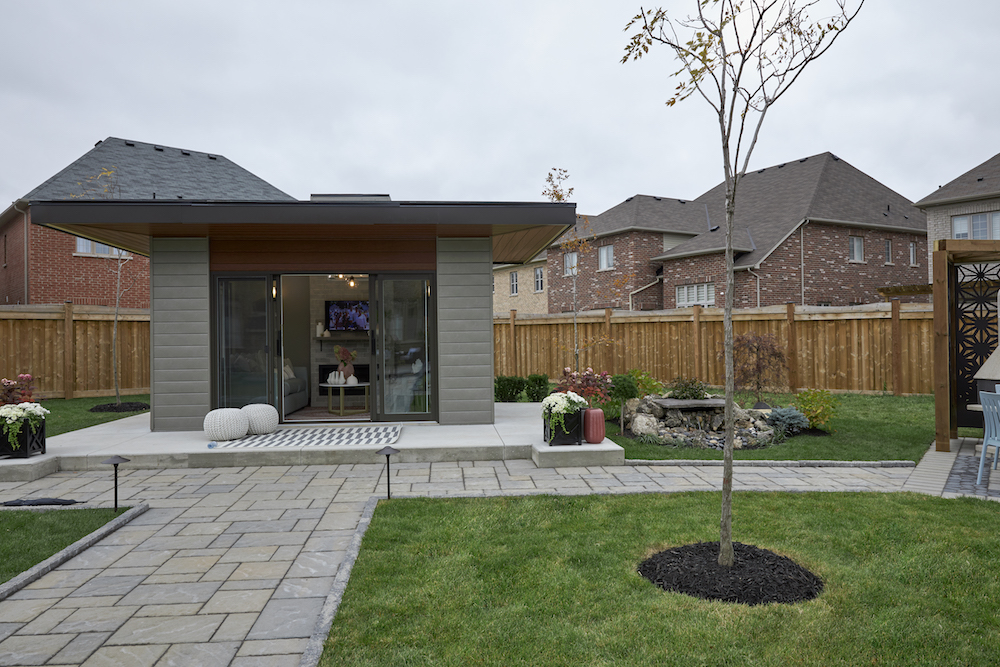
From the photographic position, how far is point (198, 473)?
577cm

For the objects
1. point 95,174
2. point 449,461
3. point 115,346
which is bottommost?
point 449,461

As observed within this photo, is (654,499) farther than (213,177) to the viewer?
No

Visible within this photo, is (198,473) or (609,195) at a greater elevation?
(609,195)

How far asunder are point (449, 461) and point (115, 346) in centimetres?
835

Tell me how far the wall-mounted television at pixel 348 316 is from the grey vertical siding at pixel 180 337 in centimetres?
329

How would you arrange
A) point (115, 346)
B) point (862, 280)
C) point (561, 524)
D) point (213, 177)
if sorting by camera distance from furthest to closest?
point (862, 280)
point (213, 177)
point (115, 346)
point (561, 524)

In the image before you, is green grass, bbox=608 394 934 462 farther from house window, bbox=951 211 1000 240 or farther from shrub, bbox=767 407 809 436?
house window, bbox=951 211 1000 240

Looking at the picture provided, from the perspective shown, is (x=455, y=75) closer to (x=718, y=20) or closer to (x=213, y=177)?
(x=213, y=177)

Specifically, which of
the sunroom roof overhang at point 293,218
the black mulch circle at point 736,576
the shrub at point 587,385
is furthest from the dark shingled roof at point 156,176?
the black mulch circle at point 736,576

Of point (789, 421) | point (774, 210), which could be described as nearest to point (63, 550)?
point (789, 421)

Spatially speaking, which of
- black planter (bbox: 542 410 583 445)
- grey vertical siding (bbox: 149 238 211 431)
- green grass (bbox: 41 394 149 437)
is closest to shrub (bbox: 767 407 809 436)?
black planter (bbox: 542 410 583 445)

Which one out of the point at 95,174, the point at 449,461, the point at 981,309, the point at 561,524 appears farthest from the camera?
the point at 95,174

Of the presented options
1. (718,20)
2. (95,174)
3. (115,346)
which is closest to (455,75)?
(95,174)

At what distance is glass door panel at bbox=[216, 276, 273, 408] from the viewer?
7586mm
